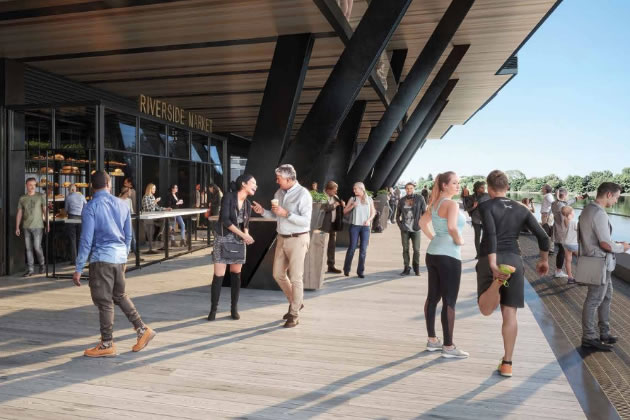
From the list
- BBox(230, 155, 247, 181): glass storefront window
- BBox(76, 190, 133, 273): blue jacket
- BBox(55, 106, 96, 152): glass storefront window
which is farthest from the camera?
BBox(230, 155, 247, 181): glass storefront window

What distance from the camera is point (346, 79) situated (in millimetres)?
6387

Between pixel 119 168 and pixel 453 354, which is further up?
pixel 119 168

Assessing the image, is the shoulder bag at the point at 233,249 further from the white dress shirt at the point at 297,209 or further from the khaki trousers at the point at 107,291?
the khaki trousers at the point at 107,291

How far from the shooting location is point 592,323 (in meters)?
4.52

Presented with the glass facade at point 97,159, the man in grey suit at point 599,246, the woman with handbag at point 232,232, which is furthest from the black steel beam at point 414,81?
the woman with handbag at point 232,232

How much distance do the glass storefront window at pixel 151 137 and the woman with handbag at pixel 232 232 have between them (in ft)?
34.7

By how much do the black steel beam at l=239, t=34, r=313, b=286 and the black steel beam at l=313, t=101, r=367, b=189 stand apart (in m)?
5.95

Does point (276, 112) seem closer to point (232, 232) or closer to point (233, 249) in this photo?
point (232, 232)

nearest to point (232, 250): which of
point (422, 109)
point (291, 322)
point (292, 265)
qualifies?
point (292, 265)

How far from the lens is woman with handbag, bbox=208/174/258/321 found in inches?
196

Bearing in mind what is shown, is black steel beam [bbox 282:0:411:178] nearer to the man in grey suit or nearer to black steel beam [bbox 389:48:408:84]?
the man in grey suit

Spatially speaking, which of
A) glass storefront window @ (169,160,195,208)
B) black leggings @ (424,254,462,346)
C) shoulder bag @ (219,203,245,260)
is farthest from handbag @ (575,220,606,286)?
glass storefront window @ (169,160,195,208)

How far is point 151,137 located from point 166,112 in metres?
4.18

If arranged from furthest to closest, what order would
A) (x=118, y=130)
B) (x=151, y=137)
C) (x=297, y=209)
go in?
(x=151, y=137)
(x=118, y=130)
(x=297, y=209)
